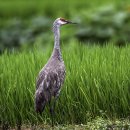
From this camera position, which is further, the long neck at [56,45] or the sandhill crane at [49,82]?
the long neck at [56,45]

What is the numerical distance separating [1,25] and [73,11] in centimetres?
180

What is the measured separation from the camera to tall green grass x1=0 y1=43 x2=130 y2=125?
7.79 m

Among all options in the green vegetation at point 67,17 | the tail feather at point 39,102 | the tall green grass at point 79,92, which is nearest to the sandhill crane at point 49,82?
the tail feather at point 39,102

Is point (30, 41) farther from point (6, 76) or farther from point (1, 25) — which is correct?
point (6, 76)

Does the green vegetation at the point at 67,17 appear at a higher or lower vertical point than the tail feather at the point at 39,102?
higher

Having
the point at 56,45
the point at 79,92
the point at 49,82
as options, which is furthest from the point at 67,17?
the point at 49,82

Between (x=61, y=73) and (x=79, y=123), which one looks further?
(x=79, y=123)

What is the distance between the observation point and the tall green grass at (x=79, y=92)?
7.79m

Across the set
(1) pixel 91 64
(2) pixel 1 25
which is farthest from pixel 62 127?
(2) pixel 1 25

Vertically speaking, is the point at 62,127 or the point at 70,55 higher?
the point at 70,55

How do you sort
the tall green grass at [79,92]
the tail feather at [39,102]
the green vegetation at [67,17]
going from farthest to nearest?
1. the green vegetation at [67,17]
2. the tall green grass at [79,92]
3. the tail feather at [39,102]

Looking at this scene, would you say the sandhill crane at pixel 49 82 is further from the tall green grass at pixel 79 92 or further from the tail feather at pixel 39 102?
the tall green grass at pixel 79 92

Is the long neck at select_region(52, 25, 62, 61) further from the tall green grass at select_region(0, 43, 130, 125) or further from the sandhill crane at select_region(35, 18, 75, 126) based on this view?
the tall green grass at select_region(0, 43, 130, 125)

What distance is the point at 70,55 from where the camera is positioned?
345 inches
